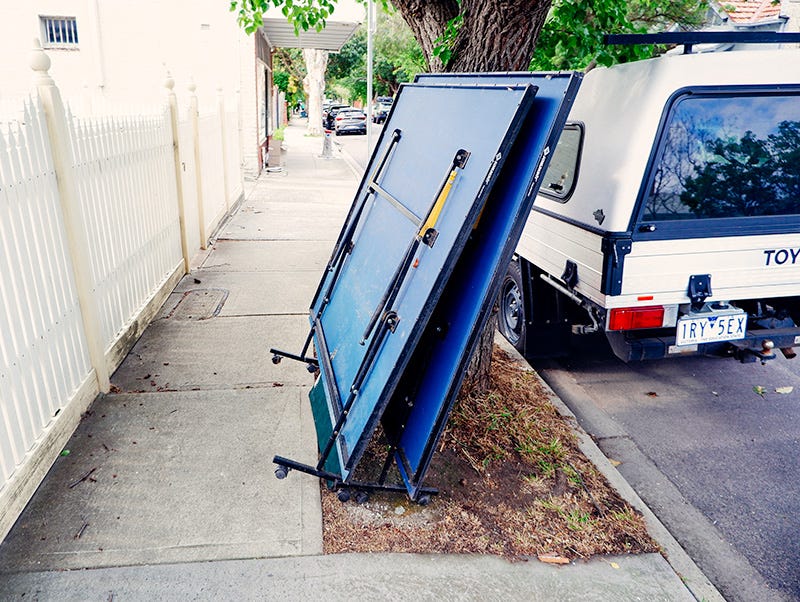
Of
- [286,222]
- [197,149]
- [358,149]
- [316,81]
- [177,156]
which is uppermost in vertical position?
[177,156]

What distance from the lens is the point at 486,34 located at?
12.5ft

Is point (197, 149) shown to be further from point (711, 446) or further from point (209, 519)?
point (711, 446)

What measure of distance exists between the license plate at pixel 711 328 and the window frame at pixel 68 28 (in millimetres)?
18776

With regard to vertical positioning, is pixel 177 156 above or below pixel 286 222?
above

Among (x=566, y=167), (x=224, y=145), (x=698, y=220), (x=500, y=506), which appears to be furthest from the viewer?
(x=224, y=145)

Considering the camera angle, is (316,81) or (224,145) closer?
(224,145)

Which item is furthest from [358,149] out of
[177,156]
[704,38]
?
[704,38]

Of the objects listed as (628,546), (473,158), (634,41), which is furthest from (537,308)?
(473,158)

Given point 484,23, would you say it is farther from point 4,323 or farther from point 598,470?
point 4,323

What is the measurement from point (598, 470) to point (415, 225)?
1908 millimetres

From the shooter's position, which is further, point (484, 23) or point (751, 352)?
point (751, 352)

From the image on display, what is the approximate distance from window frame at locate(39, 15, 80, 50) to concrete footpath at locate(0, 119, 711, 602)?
53.4 ft

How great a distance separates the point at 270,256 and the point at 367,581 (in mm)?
6138

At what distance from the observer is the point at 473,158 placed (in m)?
2.66
